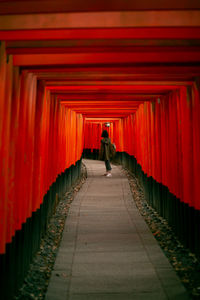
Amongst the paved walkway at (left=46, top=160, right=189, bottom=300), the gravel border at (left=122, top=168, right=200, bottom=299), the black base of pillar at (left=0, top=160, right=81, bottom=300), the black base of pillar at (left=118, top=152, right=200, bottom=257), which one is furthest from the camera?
the black base of pillar at (left=118, top=152, right=200, bottom=257)

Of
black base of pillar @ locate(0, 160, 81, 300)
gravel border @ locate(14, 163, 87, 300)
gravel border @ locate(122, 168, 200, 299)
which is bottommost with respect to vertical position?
gravel border @ locate(14, 163, 87, 300)

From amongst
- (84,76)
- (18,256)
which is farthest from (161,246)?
(84,76)

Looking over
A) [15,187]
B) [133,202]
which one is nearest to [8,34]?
[15,187]

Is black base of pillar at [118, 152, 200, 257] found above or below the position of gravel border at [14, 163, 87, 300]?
above

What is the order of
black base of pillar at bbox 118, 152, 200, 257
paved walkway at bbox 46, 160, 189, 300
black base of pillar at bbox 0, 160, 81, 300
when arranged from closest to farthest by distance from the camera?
black base of pillar at bbox 0, 160, 81, 300 < paved walkway at bbox 46, 160, 189, 300 < black base of pillar at bbox 118, 152, 200, 257

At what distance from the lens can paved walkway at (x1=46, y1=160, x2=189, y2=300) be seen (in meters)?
2.87

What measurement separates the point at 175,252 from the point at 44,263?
6.66ft

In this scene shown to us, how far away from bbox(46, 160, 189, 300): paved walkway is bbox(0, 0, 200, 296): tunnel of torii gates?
0.54 meters

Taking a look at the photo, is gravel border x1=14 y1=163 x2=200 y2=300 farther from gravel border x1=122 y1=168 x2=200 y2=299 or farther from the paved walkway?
the paved walkway

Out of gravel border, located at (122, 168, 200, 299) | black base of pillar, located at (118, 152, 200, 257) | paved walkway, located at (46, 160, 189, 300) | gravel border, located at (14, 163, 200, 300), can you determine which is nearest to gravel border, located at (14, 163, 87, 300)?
gravel border, located at (14, 163, 200, 300)

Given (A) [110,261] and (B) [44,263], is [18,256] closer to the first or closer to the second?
(B) [44,263]

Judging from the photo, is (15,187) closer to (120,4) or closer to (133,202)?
(120,4)

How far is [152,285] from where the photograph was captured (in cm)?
299

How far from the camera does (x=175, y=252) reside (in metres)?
3.99
